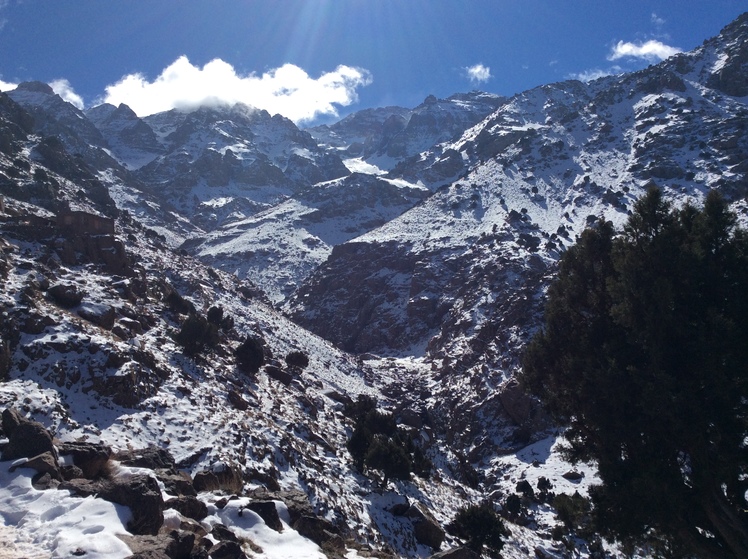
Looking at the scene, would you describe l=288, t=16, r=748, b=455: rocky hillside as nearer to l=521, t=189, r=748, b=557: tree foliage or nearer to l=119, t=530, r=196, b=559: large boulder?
l=521, t=189, r=748, b=557: tree foliage


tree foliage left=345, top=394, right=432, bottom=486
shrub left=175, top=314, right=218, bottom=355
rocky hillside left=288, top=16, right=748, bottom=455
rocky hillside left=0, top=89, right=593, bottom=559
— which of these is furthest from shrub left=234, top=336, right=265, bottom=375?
rocky hillside left=288, top=16, right=748, bottom=455

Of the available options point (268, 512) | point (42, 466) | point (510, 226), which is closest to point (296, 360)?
point (268, 512)

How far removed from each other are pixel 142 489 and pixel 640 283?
10723 mm

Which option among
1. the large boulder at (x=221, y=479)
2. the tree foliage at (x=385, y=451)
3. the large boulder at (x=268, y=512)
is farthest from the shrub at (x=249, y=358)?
the large boulder at (x=268, y=512)

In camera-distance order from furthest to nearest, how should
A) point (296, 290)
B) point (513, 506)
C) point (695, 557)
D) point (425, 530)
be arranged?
point (296, 290) → point (513, 506) → point (425, 530) → point (695, 557)

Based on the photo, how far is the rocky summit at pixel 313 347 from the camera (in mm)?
11273

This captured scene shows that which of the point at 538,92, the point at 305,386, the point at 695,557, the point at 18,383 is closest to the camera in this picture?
the point at 695,557

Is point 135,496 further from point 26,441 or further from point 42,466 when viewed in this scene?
point 26,441

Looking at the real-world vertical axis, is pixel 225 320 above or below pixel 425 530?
above

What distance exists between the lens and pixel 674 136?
100688mm

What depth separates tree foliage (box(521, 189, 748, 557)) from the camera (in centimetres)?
952

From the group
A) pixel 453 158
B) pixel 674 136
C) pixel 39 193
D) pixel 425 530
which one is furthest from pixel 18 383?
pixel 453 158

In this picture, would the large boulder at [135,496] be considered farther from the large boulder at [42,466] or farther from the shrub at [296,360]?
the shrub at [296,360]

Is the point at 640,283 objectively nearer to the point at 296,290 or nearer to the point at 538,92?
the point at 296,290
